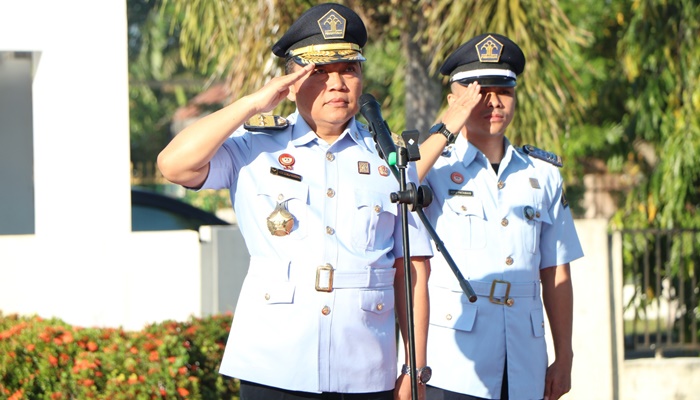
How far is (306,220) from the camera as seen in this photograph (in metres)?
3.25

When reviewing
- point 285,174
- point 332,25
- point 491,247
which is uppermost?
point 332,25

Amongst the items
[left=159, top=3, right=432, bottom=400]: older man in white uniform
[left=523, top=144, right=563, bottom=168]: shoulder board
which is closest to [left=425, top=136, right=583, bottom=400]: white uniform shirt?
[left=523, top=144, right=563, bottom=168]: shoulder board

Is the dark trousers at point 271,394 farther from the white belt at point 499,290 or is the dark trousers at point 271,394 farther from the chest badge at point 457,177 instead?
the chest badge at point 457,177

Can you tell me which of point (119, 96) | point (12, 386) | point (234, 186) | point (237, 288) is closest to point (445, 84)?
point (237, 288)

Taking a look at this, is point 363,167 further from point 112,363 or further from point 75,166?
point 75,166

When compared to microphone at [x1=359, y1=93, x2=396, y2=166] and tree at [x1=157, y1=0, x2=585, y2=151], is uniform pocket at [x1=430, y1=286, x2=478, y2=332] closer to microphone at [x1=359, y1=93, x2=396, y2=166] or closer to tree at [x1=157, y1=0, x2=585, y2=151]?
microphone at [x1=359, y1=93, x2=396, y2=166]

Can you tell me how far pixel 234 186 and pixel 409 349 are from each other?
71 centimetres

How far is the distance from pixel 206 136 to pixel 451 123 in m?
1.01

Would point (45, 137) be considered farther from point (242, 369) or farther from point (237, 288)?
point (242, 369)

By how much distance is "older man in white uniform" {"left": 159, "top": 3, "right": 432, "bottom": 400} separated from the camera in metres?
3.17

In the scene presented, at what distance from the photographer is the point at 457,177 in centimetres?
402

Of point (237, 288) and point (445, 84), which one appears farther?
point (445, 84)

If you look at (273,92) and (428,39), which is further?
(428,39)

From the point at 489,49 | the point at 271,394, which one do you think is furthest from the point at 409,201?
the point at 489,49
